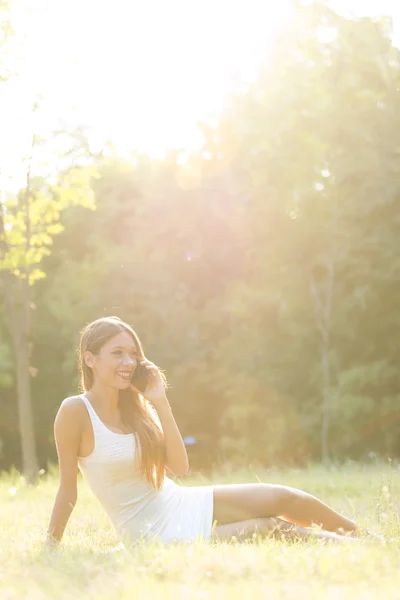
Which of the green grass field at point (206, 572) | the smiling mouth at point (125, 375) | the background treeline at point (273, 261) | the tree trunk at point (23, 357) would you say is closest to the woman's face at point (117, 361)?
the smiling mouth at point (125, 375)

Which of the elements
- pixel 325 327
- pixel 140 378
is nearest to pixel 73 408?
pixel 140 378

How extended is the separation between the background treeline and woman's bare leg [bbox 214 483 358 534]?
18.3 m

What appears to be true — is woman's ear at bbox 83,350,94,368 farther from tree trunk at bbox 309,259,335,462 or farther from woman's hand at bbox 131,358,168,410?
tree trunk at bbox 309,259,335,462

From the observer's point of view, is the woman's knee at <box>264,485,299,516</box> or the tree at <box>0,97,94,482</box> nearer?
the woman's knee at <box>264,485,299,516</box>

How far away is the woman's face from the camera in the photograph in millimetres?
5641

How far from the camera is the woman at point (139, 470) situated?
547 centimetres

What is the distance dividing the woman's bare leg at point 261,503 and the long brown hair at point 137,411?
0.46m

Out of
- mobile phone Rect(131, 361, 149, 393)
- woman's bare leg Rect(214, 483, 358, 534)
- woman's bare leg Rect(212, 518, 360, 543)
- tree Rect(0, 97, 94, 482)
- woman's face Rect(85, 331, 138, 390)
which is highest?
tree Rect(0, 97, 94, 482)

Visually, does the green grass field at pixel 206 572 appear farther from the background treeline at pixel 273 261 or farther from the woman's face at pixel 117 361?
the background treeline at pixel 273 261

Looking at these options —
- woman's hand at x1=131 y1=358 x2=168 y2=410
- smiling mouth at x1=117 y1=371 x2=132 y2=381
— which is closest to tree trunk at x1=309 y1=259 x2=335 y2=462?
woman's hand at x1=131 y1=358 x2=168 y2=410

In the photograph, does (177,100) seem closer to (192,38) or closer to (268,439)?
(192,38)

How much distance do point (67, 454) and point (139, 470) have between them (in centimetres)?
48

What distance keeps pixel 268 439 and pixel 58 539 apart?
21835 mm

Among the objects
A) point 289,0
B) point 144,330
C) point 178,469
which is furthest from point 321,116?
point 178,469
